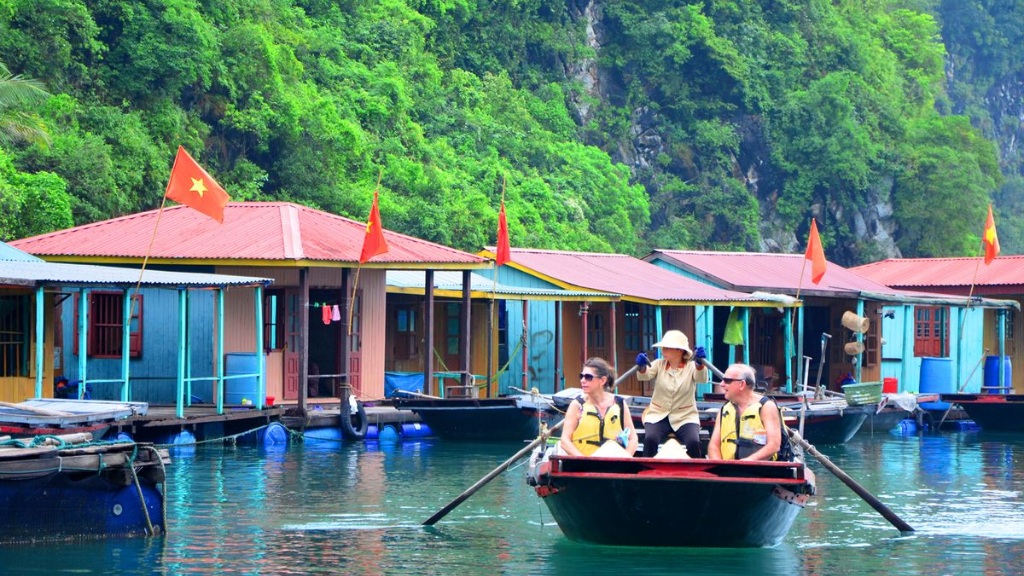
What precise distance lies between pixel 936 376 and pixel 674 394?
69.5 ft

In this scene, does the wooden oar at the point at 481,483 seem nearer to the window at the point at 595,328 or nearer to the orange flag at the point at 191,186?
the orange flag at the point at 191,186

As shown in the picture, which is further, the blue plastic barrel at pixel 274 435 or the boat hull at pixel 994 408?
the boat hull at pixel 994 408

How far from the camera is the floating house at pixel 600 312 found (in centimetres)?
3050

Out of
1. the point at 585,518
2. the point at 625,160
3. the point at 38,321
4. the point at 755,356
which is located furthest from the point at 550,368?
the point at 625,160

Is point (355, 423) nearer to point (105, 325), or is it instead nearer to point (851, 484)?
point (105, 325)

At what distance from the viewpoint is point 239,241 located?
1012 inches

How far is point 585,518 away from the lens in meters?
13.9

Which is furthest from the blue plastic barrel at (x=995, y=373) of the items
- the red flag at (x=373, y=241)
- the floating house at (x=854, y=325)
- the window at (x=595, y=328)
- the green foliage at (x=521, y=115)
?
the red flag at (x=373, y=241)

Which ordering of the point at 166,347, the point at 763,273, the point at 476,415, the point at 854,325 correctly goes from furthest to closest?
the point at 763,273
the point at 854,325
the point at 476,415
the point at 166,347

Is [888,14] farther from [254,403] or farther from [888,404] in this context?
[254,403]

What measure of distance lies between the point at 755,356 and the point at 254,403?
14.2 meters

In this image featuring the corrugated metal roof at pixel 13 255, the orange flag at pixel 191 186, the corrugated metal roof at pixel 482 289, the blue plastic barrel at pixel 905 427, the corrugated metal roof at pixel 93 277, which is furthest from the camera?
the blue plastic barrel at pixel 905 427

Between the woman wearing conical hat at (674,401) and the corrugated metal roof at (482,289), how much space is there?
46.1 feet

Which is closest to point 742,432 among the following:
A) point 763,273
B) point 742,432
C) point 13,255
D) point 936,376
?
point 742,432
